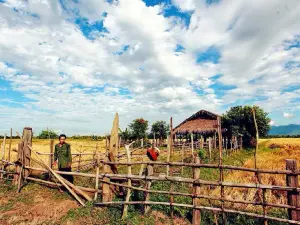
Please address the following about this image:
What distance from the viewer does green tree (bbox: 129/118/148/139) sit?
3584 centimetres

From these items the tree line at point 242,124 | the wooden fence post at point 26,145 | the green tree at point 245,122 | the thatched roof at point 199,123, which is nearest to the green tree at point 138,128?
the tree line at point 242,124

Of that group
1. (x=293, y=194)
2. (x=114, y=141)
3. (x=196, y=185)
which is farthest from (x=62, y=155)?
(x=293, y=194)

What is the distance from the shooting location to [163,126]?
42.2m

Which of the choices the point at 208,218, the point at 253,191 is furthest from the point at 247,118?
the point at 208,218

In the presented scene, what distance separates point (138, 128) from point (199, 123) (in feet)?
34.4

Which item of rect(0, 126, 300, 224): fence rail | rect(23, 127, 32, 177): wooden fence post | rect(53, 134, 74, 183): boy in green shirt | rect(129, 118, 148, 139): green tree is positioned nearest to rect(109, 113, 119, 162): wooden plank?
rect(0, 126, 300, 224): fence rail

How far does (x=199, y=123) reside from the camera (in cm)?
2992

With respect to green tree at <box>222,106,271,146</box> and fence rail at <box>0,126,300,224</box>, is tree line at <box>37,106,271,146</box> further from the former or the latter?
fence rail at <box>0,126,300,224</box>

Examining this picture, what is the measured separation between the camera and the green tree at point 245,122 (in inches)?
1156

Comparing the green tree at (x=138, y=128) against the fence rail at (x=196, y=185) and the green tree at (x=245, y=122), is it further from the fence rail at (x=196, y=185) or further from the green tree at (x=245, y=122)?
the fence rail at (x=196, y=185)

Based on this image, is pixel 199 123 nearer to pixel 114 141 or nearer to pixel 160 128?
pixel 160 128

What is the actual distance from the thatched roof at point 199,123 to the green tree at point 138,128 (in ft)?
19.7

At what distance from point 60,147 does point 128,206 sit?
2989mm

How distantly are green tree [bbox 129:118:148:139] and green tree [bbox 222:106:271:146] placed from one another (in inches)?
484
